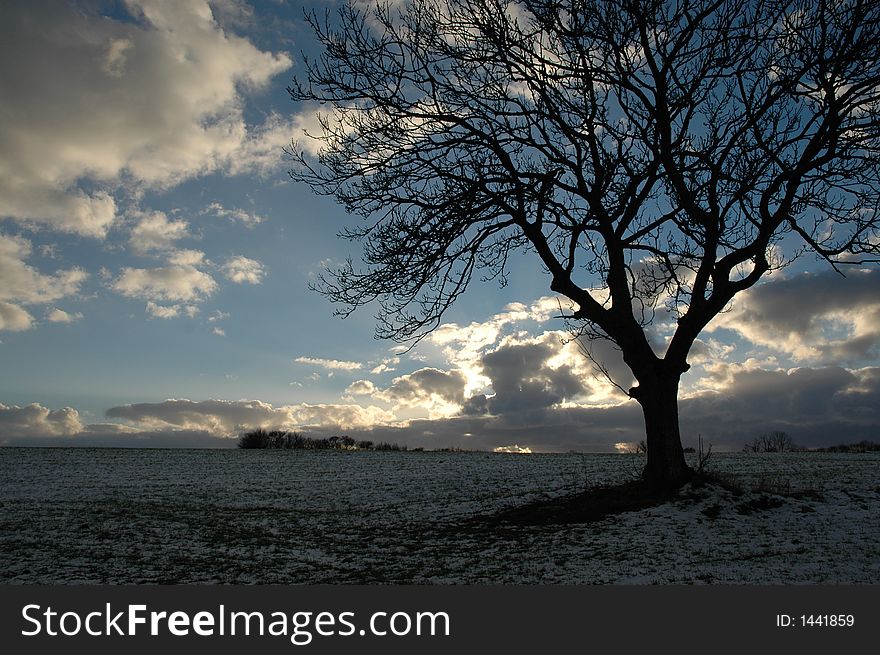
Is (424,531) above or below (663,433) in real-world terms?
below

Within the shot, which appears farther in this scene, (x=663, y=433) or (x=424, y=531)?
(x=663, y=433)

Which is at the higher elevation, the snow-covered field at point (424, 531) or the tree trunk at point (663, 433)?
the tree trunk at point (663, 433)

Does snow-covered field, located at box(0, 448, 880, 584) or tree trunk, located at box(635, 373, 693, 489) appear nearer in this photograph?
snow-covered field, located at box(0, 448, 880, 584)

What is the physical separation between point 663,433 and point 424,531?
5.78m

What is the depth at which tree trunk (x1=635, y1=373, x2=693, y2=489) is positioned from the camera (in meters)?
13.9

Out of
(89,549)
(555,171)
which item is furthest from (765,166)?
(89,549)

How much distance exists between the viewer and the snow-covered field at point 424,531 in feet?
28.0

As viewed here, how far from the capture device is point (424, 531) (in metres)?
12.7

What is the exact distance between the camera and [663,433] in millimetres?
13961

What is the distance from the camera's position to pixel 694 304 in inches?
560

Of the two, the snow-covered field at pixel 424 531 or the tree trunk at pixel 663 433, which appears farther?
the tree trunk at pixel 663 433

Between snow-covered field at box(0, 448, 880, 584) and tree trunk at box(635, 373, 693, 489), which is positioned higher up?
tree trunk at box(635, 373, 693, 489)

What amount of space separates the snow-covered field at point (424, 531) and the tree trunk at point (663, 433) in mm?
613

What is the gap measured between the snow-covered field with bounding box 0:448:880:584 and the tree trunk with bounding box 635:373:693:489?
2.01 feet
